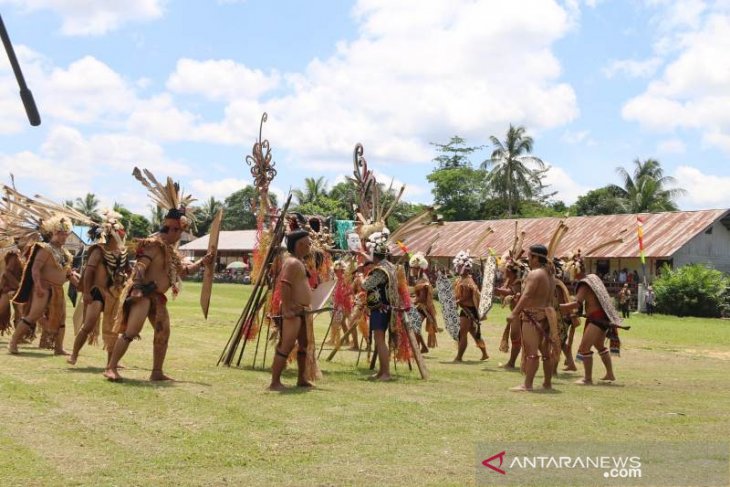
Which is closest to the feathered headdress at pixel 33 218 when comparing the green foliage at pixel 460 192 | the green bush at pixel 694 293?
the green bush at pixel 694 293

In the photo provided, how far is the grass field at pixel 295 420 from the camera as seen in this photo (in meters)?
5.24

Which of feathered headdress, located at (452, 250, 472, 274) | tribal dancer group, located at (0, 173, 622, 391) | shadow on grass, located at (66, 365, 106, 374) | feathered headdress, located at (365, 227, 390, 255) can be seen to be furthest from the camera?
feathered headdress, located at (452, 250, 472, 274)

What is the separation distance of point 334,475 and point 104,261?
5.90 metres

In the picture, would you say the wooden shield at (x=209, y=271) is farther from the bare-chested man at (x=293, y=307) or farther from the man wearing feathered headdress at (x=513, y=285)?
the man wearing feathered headdress at (x=513, y=285)

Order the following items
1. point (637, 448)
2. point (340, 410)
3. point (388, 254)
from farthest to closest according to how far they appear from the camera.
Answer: point (388, 254) < point (340, 410) < point (637, 448)

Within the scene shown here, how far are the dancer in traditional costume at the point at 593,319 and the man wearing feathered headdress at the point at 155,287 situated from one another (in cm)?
488

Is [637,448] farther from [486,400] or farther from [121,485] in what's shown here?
[121,485]

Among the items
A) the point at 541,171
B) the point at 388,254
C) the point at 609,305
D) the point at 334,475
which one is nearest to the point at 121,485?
the point at 334,475

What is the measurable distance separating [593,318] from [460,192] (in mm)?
51688

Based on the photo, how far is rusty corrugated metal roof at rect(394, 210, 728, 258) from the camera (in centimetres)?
3241

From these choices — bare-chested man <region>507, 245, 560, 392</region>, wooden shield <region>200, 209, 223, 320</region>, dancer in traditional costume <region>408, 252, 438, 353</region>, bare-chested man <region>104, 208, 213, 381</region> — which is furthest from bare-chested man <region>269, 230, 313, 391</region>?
dancer in traditional costume <region>408, 252, 438, 353</region>

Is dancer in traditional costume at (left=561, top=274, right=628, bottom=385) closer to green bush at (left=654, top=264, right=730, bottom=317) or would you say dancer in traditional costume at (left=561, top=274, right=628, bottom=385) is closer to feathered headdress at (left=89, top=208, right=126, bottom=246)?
feathered headdress at (left=89, top=208, right=126, bottom=246)

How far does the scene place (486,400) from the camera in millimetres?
8156

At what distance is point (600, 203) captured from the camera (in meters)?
57.8
